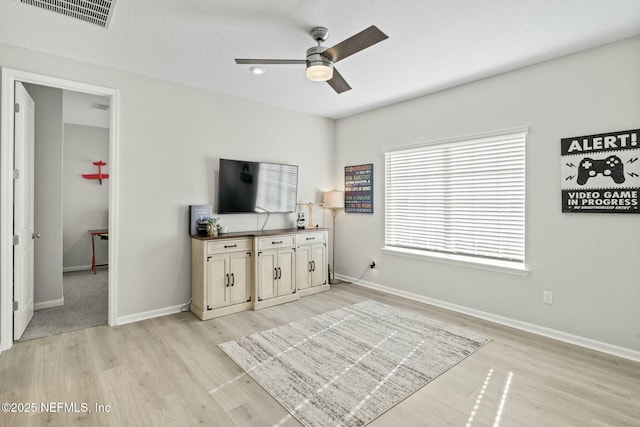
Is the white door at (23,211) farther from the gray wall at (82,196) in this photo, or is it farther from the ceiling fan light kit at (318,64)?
the gray wall at (82,196)

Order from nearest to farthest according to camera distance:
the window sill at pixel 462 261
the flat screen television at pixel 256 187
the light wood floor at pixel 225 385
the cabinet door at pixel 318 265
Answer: the light wood floor at pixel 225 385 → the window sill at pixel 462 261 → the flat screen television at pixel 256 187 → the cabinet door at pixel 318 265

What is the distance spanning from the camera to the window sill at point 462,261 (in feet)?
11.3

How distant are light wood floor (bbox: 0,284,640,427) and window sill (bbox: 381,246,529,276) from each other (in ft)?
2.13

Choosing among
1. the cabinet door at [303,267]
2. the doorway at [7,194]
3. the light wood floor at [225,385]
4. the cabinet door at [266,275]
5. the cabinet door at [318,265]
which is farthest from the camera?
the cabinet door at [318,265]

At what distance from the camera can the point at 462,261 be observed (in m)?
3.84

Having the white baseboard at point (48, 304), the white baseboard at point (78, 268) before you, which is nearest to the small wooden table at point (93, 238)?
the white baseboard at point (78, 268)

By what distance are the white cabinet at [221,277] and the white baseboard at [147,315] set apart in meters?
0.21

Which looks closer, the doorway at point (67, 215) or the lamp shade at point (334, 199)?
the doorway at point (67, 215)

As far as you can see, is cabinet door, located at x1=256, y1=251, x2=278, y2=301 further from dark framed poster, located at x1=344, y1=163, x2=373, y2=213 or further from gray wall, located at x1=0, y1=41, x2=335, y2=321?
dark framed poster, located at x1=344, y1=163, x2=373, y2=213

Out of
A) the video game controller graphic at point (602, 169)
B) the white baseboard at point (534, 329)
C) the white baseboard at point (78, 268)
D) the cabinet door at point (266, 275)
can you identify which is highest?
the video game controller graphic at point (602, 169)

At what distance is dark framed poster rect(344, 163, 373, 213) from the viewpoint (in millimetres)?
4996

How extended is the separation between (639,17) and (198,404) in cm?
428

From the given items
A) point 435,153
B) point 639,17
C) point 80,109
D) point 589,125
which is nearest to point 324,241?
point 435,153

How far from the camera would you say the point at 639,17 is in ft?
8.07
